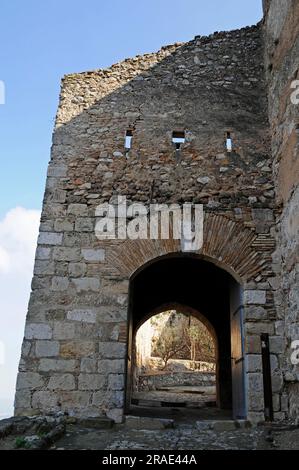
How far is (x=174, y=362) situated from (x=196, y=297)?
385 inches

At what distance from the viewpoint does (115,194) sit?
18.8 ft

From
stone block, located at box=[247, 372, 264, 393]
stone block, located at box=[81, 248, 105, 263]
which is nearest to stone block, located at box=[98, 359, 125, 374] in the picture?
stone block, located at box=[81, 248, 105, 263]

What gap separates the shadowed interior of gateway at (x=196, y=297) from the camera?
781 cm

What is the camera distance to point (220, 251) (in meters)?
5.36

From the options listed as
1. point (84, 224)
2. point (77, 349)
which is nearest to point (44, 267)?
point (84, 224)

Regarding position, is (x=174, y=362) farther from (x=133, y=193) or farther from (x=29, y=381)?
(x=29, y=381)

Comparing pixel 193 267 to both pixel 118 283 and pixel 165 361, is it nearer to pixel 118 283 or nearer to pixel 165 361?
pixel 118 283

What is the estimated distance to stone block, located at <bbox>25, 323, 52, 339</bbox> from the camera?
4.98m

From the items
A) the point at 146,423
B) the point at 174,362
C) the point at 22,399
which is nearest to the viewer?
the point at 146,423

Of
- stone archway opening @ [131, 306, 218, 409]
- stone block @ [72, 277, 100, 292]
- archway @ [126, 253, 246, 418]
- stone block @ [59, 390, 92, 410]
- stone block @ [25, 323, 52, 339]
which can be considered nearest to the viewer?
stone block @ [59, 390, 92, 410]

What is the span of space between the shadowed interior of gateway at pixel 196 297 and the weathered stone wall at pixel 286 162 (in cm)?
247

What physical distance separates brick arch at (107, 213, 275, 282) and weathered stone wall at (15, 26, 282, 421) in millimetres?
13

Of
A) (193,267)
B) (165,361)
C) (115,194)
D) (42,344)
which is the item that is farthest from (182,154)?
(165,361)

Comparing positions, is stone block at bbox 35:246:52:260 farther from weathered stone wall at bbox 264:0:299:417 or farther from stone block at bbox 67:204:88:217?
weathered stone wall at bbox 264:0:299:417
